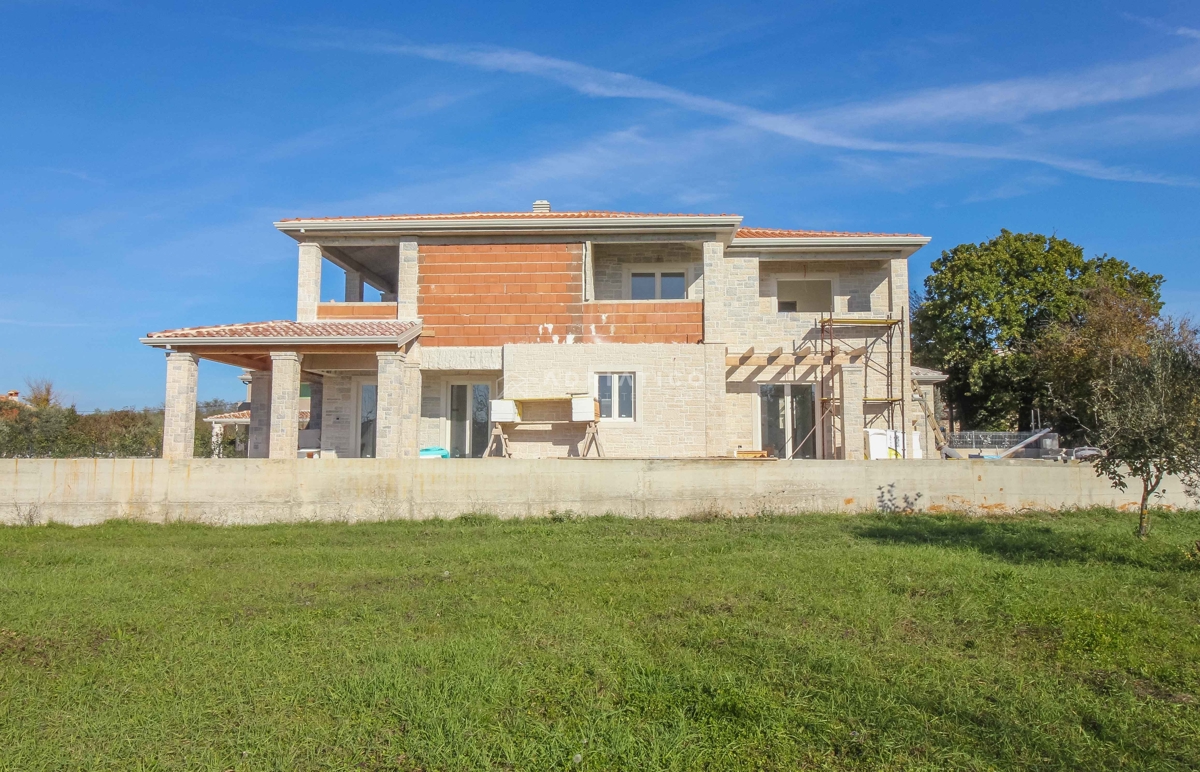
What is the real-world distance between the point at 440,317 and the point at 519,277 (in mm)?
1898

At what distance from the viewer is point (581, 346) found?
1670 cm

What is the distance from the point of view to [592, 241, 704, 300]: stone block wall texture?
712 inches

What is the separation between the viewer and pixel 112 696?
518 centimetres

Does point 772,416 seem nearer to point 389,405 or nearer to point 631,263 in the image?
point 631,263

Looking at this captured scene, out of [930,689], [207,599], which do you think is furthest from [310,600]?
[930,689]

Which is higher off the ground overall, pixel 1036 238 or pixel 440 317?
pixel 1036 238

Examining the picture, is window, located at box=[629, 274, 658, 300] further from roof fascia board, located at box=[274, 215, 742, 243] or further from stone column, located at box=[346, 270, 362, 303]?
stone column, located at box=[346, 270, 362, 303]

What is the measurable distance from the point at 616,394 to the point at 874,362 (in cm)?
583

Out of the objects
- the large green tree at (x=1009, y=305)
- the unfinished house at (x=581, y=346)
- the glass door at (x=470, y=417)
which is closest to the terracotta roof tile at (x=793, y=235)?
the unfinished house at (x=581, y=346)

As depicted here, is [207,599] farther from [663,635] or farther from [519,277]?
[519,277]

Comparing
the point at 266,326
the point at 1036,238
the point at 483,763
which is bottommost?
the point at 483,763

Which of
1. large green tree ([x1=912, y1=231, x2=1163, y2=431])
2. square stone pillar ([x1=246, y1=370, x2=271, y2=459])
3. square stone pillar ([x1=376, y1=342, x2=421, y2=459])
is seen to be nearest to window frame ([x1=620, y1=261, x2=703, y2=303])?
square stone pillar ([x1=376, y1=342, x2=421, y2=459])

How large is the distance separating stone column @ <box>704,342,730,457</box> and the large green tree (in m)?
17.6

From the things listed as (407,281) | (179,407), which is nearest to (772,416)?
(407,281)
